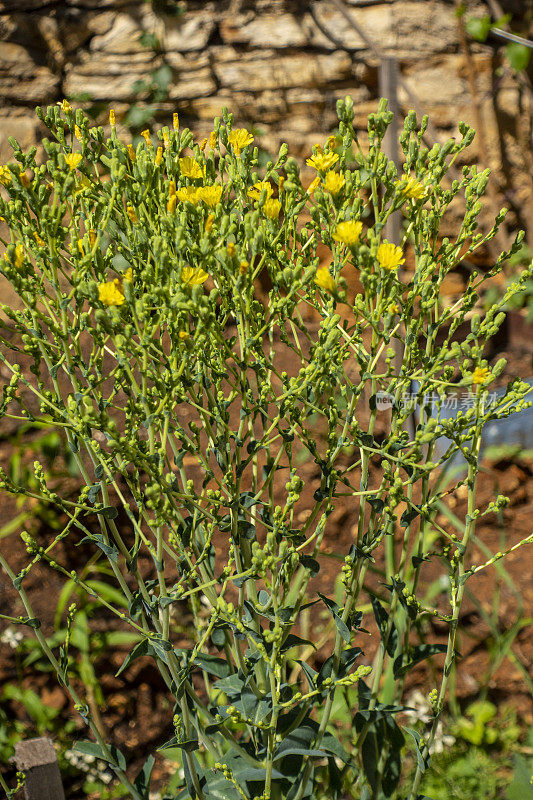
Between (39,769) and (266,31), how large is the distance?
341 cm

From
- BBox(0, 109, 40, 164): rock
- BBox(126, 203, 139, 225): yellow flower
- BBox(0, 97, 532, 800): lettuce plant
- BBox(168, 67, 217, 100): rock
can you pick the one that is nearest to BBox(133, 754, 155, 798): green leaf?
BBox(0, 97, 532, 800): lettuce plant

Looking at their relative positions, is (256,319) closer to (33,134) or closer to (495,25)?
(33,134)

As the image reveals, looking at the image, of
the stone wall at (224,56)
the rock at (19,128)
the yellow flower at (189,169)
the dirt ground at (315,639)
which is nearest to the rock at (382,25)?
the stone wall at (224,56)

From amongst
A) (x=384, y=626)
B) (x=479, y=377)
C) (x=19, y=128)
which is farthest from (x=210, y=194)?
(x=19, y=128)

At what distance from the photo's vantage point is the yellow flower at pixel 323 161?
104 centimetres

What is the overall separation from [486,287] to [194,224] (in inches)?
127

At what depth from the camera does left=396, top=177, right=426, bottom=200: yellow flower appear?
3.31 feet

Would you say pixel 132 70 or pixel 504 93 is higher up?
pixel 132 70

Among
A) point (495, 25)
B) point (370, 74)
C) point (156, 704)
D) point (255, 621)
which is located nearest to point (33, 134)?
point (370, 74)

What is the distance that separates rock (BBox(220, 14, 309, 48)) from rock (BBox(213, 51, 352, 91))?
0.06 meters

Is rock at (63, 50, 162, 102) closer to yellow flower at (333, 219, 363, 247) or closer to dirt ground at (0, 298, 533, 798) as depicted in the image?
dirt ground at (0, 298, 533, 798)

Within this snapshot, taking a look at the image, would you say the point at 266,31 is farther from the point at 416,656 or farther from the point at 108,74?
the point at 416,656

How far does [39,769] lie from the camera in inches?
54.9

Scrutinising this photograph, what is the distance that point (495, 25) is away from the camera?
359 centimetres
